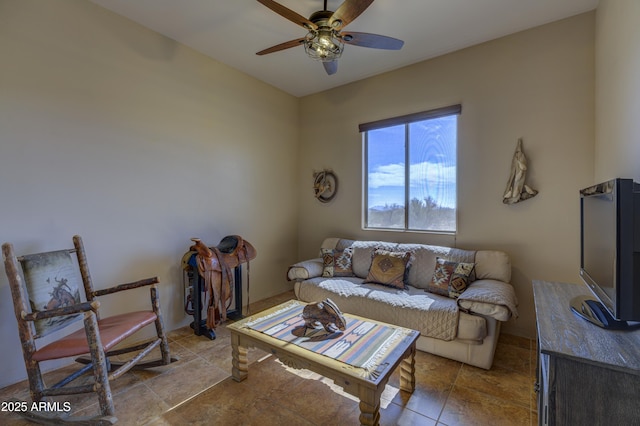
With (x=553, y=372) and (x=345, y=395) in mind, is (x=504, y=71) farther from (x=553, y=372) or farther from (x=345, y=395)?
(x=345, y=395)

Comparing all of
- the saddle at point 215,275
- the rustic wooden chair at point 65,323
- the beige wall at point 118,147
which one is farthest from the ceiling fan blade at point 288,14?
the rustic wooden chair at point 65,323

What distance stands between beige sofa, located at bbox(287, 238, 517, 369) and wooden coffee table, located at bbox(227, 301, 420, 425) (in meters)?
0.53

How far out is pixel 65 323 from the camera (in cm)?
208

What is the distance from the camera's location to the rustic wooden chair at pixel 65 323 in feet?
5.69

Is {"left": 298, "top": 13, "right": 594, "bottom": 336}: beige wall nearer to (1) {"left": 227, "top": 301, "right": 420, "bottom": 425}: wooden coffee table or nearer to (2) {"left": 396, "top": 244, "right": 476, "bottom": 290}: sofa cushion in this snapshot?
(2) {"left": 396, "top": 244, "right": 476, "bottom": 290}: sofa cushion

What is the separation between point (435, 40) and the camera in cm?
299

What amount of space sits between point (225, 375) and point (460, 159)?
3224 millimetres

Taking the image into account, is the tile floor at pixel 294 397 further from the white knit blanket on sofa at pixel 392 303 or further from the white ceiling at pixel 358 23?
the white ceiling at pixel 358 23

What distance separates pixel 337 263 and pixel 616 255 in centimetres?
263

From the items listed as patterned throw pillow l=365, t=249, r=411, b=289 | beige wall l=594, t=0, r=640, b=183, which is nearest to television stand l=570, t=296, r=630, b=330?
beige wall l=594, t=0, r=640, b=183

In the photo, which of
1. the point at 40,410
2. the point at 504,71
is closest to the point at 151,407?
the point at 40,410

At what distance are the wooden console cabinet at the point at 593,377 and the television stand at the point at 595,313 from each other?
47mm

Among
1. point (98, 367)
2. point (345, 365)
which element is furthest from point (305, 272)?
point (98, 367)

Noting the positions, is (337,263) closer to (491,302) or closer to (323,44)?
(491,302)
